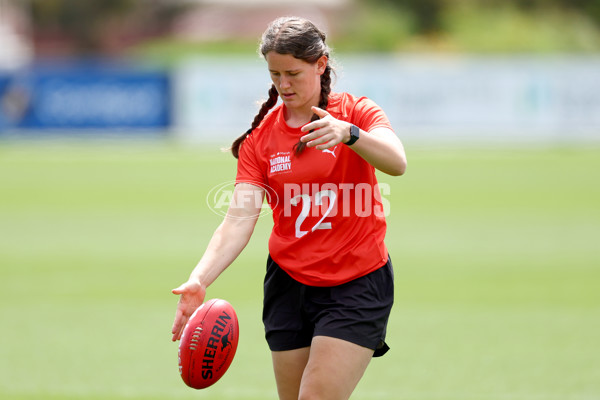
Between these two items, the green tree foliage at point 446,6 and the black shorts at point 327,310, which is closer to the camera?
the black shorts at point 327,310

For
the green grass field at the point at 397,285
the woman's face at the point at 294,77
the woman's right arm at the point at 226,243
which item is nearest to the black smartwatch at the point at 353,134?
the woman's face at the point at 294,77

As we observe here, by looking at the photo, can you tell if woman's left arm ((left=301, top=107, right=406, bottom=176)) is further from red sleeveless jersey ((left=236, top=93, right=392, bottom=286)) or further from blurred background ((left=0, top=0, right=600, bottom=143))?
blurred background ((left=0, top=0, right=600, bottom=143))

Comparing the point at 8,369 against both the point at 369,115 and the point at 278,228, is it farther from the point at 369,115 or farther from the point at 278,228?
the point at 369,115

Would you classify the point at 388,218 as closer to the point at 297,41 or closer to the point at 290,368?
the point at 290,368

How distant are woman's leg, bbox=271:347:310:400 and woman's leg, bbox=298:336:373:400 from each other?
0.26 meters

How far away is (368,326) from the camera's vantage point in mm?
4695

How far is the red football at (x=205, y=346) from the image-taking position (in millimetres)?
4758

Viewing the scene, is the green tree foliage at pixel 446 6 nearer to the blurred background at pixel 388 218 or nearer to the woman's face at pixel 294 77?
the blurred background at pixel 388 218

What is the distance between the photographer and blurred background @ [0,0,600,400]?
7652mm

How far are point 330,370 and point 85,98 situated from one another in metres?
26.9

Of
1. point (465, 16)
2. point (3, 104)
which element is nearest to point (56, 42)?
point (465, 16)

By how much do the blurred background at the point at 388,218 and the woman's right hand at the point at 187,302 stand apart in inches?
47.3

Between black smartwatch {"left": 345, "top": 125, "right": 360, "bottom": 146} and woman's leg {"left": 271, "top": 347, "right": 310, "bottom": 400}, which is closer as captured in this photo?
black smartwatch {"left": 345, "top": 125, "right": 360, "bottom": 146}

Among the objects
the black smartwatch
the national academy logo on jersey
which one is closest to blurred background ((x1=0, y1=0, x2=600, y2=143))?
the national academy logo on jersey
